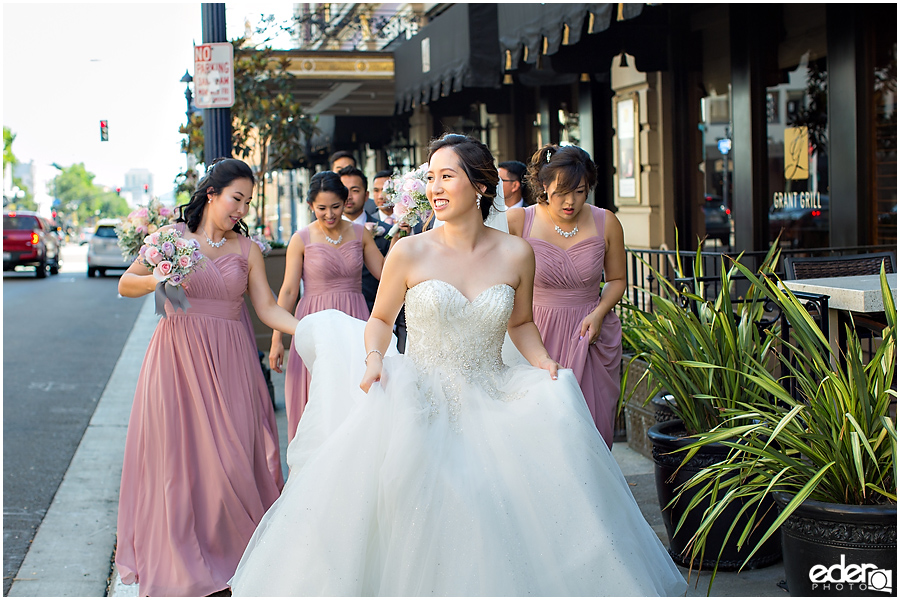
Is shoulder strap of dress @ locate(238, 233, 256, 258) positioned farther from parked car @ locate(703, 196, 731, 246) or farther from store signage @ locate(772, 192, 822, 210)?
parked car @ locate(703, 196, 731, 246)

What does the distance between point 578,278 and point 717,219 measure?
712cm

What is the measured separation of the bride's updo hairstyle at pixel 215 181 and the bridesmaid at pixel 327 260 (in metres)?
1.15

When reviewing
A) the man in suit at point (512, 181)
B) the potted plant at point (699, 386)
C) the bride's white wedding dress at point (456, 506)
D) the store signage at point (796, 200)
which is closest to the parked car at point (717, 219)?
the store signage at point (796, 200)

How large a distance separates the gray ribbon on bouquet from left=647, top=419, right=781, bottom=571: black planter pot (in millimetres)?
2409

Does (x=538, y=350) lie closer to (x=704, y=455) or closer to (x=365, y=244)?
(x=704, y=455)

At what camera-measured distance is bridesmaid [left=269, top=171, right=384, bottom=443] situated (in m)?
6.18

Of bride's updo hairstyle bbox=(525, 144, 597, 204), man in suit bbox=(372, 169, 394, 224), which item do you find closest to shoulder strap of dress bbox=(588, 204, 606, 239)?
bride's updo hairstyle bbox=(525, 144, 597, 204)

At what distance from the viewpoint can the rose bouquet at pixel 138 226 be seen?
5.48 metres

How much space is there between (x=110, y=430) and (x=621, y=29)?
22.0 feet

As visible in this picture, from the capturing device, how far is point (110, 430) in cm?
888

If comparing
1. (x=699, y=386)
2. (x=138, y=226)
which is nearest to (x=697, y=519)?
(x=699, y=386)

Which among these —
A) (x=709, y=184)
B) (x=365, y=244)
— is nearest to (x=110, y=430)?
(x=365, y=244)

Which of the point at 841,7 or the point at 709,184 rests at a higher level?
the point at 841,7

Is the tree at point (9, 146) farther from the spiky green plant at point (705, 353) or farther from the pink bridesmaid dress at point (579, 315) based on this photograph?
the spiky green plant at point (705, 353)
